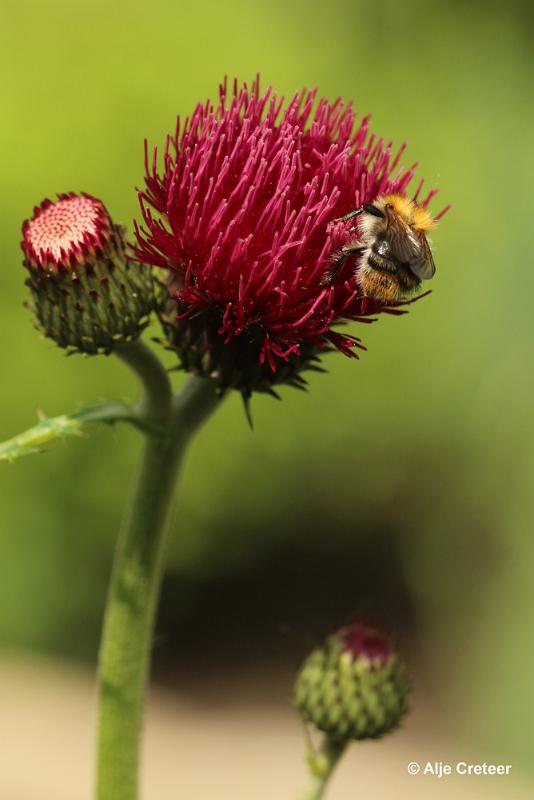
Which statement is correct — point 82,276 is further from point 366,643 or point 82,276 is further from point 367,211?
point 366,643


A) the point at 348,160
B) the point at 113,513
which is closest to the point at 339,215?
the point at 348,160

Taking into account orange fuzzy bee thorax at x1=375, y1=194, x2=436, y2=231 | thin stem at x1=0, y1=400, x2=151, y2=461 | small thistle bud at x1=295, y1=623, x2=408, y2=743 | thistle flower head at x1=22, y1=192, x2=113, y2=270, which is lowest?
small thistle bud at x1=295, y1=623, x2=408, y2=743

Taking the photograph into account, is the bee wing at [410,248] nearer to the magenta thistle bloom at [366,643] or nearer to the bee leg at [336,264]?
the bee leg at [336,264]

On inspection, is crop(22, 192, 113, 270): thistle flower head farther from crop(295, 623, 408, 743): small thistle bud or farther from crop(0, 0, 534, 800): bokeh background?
crop(0, 0, 534, 800): bokeh background

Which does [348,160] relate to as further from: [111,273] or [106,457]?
[106,457]

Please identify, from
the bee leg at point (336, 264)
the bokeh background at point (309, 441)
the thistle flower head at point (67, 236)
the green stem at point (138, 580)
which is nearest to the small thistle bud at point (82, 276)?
the thistle flower head at point (67, 236)

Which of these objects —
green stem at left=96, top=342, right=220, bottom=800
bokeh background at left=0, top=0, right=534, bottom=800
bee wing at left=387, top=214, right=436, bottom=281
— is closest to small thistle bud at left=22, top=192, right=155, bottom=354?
green stem at left=96, top=342, right=220, bottom=800
